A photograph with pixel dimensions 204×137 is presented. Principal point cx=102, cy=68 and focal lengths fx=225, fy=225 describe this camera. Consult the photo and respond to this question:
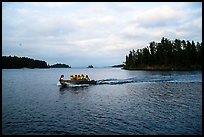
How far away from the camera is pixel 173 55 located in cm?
12288

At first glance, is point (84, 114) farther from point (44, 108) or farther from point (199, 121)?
point (199, 121)

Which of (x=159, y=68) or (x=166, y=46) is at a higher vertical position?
(x=166, y=46)

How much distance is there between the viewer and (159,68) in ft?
420

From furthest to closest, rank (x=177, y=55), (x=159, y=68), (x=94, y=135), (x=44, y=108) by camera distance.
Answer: (x=159, y=68) < (x=177, y=55) < (x=44, y=108) < (x=94, y=135)

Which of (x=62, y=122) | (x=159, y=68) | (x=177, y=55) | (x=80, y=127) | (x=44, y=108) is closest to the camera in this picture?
(x=80, y=127)

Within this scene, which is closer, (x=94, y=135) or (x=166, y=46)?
(x=94, y=135)

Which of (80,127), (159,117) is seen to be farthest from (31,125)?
(159,117)

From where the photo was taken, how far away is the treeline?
117875mm

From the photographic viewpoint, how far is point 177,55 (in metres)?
120

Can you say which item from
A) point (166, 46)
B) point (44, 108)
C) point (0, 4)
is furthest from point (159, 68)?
point (0, 4)

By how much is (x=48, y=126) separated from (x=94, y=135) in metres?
4.31

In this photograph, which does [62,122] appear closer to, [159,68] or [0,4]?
[0,4]

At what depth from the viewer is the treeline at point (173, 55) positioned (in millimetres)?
117875

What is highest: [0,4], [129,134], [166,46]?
[166,46]
